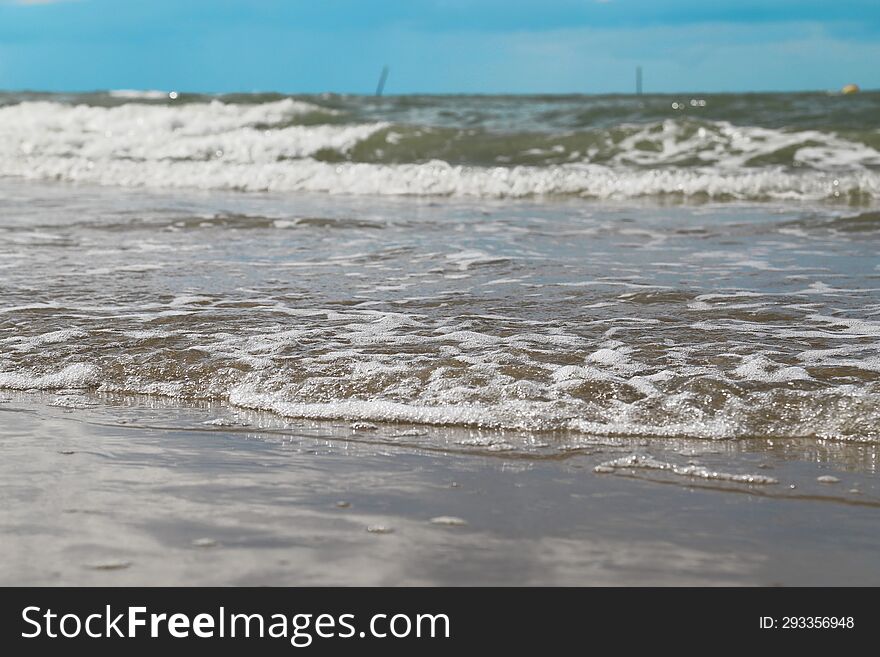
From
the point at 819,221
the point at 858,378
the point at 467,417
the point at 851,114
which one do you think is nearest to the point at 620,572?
the point at 467,417

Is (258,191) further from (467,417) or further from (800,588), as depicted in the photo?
(800,588)

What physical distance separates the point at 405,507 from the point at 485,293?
250 cm

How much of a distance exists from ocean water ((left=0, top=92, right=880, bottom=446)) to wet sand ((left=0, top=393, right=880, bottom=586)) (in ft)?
0.41

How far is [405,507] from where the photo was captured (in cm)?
240

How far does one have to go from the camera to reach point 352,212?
880 centimetres

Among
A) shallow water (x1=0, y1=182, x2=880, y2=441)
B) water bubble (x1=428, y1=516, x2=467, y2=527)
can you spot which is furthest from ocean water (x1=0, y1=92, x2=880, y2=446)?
water bubble (x1=428, y1=516, x2=467, y2=527)

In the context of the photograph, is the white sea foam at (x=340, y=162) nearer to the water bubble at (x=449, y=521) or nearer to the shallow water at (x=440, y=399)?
the shallow water at (x=440, y=399)

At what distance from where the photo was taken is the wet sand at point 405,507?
80.0 inches

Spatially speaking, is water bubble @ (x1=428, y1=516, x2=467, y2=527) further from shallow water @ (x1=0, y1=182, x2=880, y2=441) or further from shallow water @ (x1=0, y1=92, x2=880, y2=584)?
shallow water @ (x1=0, y1=182, x2=880, y2=441)

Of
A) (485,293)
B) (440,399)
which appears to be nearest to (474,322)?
(485,293)

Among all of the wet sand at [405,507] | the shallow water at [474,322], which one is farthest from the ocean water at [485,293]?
the wet sand at [405,507]

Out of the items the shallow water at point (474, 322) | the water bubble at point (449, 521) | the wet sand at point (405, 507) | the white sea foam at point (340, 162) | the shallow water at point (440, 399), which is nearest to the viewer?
the wet sand at point (405, 507)

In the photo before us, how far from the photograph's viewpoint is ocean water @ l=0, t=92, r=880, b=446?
320 cm

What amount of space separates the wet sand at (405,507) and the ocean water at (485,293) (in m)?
0.12
